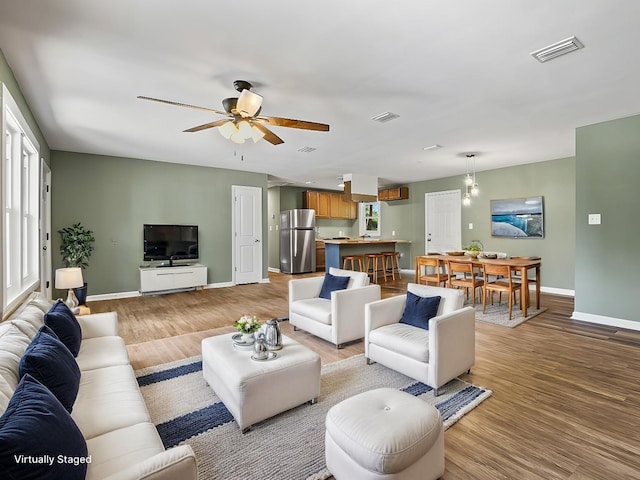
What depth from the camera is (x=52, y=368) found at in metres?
1.51

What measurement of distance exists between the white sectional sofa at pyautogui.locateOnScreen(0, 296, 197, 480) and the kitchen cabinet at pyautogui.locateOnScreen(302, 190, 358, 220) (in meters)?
7.90

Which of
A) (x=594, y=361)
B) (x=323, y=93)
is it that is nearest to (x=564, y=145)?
(x=594, y=361)

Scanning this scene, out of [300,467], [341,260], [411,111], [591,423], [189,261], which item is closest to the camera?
[300,467]

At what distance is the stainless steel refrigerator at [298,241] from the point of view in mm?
9250

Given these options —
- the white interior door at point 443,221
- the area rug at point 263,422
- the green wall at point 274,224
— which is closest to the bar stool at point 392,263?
the white interior door at point 443,221

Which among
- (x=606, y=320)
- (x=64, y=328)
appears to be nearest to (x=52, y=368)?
(x=64, y=328)

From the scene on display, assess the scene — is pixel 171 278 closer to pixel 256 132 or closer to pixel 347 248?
pixel 347 248

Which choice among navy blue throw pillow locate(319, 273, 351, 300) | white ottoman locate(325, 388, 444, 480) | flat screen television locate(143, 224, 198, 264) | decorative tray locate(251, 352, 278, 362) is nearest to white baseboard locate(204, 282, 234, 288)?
flat screen television locate(143, 224, 198, 264)

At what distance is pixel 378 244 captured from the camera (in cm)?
832

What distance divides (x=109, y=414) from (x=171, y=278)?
198 inches

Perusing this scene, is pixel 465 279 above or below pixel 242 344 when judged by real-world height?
above

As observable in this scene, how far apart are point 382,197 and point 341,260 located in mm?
3009

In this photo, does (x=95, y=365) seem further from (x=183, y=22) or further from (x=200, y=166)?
(x=200, y=166)

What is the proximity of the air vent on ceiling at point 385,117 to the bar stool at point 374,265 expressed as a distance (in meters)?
A: 4.27
